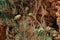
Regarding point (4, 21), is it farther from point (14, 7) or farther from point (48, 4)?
point (48, 4)

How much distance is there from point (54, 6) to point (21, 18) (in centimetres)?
46

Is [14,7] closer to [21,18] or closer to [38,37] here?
[21,18]

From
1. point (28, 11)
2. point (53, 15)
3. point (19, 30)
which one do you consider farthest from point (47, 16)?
point (19, 30)

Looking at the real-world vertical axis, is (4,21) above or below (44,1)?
below

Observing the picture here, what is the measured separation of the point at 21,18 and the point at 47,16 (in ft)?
1.13

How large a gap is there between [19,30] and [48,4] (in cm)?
54

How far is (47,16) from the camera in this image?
104 inches

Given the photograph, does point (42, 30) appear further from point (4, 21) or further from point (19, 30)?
point (4, 21)

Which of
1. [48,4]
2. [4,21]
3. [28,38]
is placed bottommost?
[28,38]

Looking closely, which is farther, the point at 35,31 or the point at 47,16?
the point at 47,16

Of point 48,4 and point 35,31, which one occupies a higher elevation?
point 48,4

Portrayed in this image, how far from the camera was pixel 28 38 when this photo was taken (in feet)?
8.15

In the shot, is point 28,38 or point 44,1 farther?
point 44,1

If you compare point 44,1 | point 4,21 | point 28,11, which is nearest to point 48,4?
point 44,1
